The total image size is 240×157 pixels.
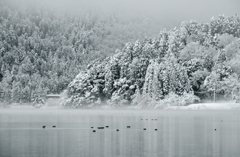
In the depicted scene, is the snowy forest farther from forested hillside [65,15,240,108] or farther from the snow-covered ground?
the snow-covered ground

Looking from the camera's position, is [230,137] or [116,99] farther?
[116,99]

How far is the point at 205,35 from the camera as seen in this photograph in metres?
124

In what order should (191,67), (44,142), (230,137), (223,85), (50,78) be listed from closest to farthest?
(44,142) → (230,137) → (223,85) → (191,67) → (50,78)

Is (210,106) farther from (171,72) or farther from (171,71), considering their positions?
(171,71)

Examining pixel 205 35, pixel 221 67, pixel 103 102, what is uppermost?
pixel 205 35

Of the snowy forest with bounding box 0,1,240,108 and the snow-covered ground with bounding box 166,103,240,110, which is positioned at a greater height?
the snowy forest with bounding box 0,1,240,108

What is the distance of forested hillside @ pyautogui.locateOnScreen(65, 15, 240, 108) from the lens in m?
104

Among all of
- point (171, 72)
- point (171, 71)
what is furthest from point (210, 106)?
point (171, 71)

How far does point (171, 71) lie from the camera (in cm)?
10619

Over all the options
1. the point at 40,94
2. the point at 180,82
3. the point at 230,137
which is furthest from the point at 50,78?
the point at 230,137

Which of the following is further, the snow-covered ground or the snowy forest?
the snowy forest

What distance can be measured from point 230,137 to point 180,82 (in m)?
72.3

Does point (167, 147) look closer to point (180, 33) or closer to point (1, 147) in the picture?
point (1, 147)

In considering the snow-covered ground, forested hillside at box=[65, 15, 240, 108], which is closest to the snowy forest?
forested hillside at box=[65, 15, 240, 108]
